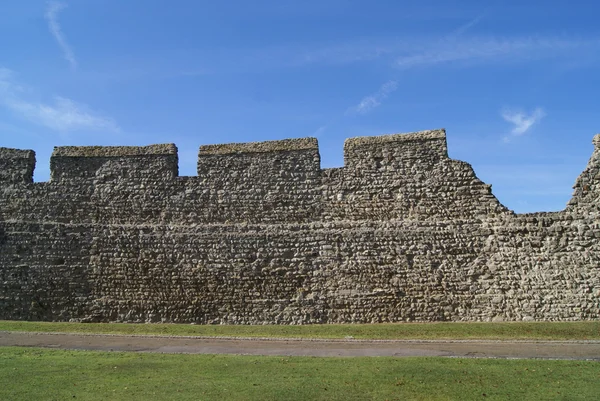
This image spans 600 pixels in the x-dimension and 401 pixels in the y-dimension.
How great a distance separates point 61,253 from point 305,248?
26.8ft

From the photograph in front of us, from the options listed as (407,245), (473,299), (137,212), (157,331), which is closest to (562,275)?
(473,299)

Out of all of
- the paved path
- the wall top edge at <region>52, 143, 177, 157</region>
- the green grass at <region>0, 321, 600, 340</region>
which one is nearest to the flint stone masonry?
the wall top edge at <region>52, 143, 177, 157</region>

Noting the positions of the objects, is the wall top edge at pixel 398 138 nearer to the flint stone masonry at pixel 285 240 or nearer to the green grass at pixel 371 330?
the flint stone masonry at pixel 285 240

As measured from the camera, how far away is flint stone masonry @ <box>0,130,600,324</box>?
1593 centimetres

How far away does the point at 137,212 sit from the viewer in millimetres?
17969

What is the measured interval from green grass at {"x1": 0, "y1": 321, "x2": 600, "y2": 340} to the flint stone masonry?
102 centimetres

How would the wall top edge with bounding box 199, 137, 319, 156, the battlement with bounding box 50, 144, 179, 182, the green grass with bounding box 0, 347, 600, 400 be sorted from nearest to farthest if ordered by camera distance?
1. the green grass with bounding box 0, 347, 600, 400
2. the wall top edge with bounding box 199, 137, 319, 156
3. the battlement with bounding box 50, 144, 179, 182

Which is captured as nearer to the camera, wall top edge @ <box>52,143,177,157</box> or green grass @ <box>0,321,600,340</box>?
green grass @ <box>0,321,600,340</box>

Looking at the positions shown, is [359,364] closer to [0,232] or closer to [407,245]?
[407,245]

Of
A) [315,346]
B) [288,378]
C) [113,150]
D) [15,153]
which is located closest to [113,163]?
[113,150]

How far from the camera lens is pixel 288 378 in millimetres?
8008

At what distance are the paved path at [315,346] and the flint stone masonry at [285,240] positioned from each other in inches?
151

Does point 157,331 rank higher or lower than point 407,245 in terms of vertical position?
lower

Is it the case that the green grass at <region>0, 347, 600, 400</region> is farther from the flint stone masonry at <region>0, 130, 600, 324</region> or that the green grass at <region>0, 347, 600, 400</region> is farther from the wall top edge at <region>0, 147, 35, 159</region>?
the wall top edge at <region>0, 147, 35, 159</region>
